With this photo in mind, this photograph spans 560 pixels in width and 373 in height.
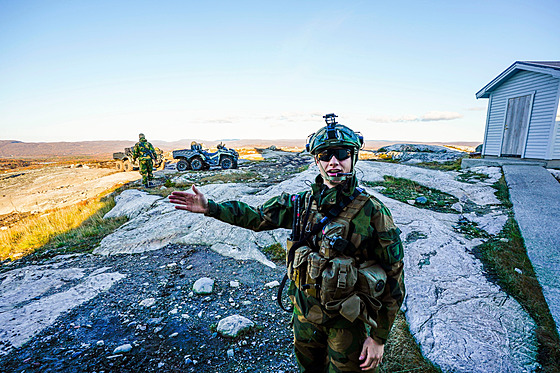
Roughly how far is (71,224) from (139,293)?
4.96 metres

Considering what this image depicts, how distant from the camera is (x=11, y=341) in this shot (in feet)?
7.91

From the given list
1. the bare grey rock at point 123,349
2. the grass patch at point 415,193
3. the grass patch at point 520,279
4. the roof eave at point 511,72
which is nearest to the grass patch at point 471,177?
the grass patch at point 415,193

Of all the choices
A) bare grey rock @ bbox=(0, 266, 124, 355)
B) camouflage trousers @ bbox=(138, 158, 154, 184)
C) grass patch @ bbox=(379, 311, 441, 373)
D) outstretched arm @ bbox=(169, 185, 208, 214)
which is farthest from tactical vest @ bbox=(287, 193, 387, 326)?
camouflage trousers @ bbox=(138, 158, 154, 184)

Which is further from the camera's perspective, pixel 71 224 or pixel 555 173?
pixel 555 173

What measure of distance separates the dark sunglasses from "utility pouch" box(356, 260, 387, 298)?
0.64 metres

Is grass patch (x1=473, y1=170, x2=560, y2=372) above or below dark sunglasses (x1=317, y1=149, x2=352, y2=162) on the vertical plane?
below

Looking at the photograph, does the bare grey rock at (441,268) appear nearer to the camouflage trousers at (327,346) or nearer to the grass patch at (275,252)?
the grass patch at (275,252)

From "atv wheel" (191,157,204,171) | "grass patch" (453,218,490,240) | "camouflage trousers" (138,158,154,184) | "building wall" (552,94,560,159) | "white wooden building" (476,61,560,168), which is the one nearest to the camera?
"grass patch" (453,218,490,240)

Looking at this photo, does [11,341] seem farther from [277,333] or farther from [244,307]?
[277,333]

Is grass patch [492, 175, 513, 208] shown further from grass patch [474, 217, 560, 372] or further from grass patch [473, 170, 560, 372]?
grass patch [474, 217, 560, 372]

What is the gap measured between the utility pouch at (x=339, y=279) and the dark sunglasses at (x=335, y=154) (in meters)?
0.59

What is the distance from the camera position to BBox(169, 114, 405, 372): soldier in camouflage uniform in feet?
4.68

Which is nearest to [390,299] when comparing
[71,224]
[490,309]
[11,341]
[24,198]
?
A: [490,309]

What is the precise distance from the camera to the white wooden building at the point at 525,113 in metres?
8.72
